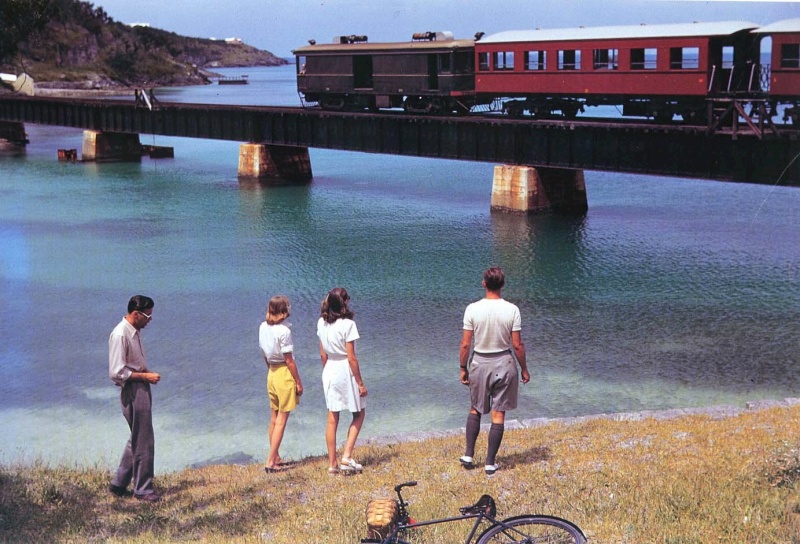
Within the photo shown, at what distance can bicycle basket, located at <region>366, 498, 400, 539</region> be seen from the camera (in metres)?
6.68

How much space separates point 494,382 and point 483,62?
102 ft

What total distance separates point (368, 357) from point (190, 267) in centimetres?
1323

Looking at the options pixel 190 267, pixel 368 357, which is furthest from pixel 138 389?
pixel 190 267

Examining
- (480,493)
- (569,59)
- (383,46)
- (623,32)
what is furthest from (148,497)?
(383,46)

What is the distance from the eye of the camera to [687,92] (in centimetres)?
3155

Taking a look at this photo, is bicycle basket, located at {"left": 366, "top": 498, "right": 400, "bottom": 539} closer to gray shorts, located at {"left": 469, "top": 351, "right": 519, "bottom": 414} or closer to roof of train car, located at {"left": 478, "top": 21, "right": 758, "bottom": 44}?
gray shorts, located at {"left": 469, "top": 351, "right": 519, "bottom": 414}

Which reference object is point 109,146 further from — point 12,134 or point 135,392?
point 135,392

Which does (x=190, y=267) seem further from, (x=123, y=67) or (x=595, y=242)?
(x=123, y=67)

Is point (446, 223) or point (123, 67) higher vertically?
point (123, 67)

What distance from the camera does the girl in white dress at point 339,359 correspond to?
9.41m

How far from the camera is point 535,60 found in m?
36.2

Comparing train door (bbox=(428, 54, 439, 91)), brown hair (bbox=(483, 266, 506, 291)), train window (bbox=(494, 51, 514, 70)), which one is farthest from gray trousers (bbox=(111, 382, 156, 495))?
train door (bbox=(428, 54, 439, 91))

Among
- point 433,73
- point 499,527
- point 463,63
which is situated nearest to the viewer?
point 499,527

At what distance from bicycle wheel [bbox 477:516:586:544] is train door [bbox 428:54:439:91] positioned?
36.3m
